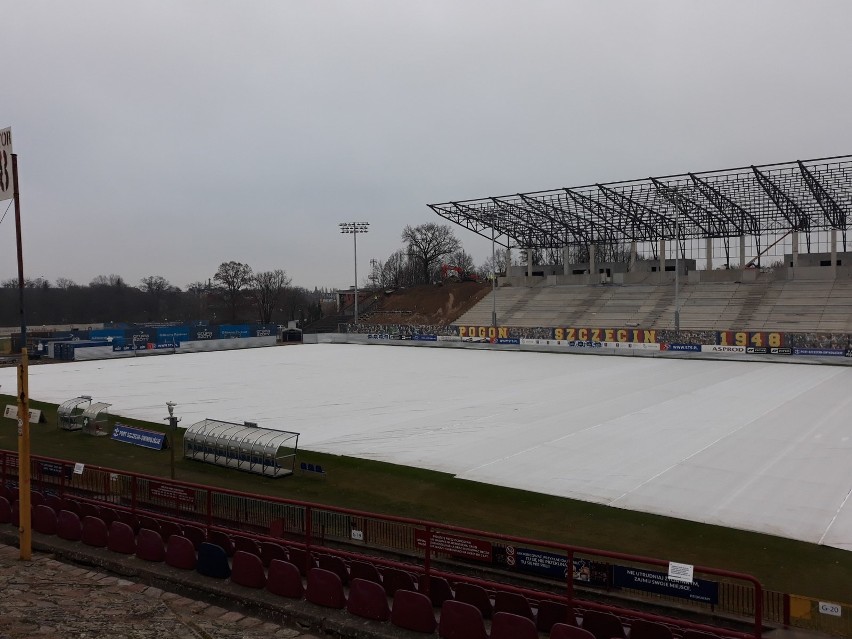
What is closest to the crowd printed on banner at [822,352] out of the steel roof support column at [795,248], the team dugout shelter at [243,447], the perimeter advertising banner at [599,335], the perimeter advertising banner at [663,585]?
the perimeter advertising banner at [599,335]

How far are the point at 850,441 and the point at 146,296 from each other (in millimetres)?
147986

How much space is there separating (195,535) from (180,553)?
0.58 meters

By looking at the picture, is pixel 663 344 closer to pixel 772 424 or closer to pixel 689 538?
pixel 772 424

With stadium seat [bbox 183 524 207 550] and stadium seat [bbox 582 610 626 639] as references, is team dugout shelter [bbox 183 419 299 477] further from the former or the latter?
stadium seat [bbox 582 610 626 639]

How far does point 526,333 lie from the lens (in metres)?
66.0

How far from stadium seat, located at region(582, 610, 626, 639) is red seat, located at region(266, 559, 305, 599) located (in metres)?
4.21

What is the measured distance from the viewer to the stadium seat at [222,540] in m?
11.4

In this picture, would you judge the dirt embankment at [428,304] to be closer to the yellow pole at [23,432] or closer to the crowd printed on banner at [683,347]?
the crowd printed on banner at [683,347]

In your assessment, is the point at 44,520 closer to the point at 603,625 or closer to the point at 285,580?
the point at 285,580

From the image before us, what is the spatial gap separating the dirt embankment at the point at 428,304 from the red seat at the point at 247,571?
79.6 metres

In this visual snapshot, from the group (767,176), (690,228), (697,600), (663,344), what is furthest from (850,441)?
(690,228)

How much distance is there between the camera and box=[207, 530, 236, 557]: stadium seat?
1136cm

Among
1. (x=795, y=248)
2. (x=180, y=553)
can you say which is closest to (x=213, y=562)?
(x=180, y=553)

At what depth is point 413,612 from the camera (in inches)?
350
